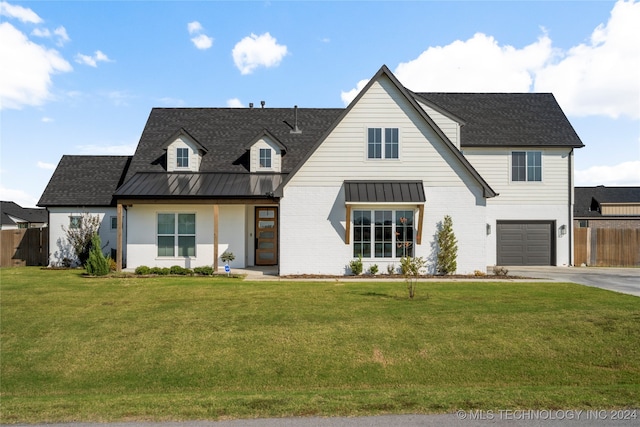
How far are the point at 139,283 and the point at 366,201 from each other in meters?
8.84

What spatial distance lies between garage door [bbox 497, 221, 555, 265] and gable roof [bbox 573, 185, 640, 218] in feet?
40.5

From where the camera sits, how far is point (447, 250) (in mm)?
17453

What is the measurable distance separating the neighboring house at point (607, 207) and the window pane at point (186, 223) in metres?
24.3

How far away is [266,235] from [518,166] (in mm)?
13191

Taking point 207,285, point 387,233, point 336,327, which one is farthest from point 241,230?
point 336,327

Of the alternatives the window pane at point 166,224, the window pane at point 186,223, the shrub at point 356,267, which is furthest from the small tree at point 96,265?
the shrub at point 356,267

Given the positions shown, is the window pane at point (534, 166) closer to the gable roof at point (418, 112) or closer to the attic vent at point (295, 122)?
the gable roof at point (418, 112)

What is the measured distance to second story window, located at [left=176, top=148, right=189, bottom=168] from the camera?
20.9m

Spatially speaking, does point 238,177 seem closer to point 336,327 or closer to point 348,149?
point 348,149

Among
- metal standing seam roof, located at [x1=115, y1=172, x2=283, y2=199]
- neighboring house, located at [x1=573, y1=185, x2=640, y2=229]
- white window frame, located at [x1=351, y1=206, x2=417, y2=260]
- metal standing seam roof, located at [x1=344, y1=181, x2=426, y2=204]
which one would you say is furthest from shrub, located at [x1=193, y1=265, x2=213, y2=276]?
neighboring house, located at [x1=573, y1=185, x2=640, y2=229]

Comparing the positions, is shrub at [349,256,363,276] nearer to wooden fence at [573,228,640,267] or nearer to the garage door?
the garage door

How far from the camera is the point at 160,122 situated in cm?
2411

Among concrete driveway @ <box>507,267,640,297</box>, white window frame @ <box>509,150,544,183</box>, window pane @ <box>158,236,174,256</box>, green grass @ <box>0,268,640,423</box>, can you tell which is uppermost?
white window frame @ <box>509,150,544,183</box>

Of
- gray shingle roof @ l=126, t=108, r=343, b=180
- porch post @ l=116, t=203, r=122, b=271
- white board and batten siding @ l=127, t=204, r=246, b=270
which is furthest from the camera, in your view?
gray shingle roof @ l=126, t=108, r=343, b=180
